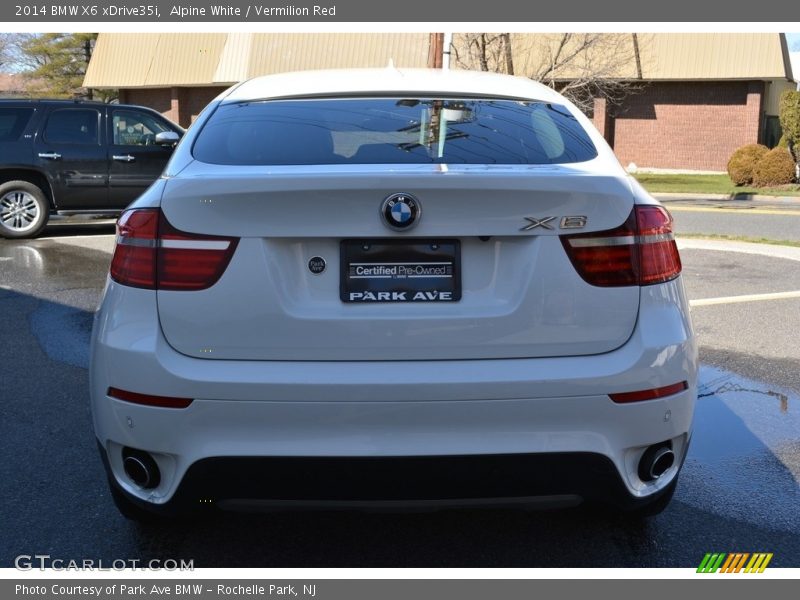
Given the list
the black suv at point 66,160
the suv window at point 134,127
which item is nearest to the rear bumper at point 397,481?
the black suv at point 66,160

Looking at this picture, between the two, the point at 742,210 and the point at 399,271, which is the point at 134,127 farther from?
the point at 742,210

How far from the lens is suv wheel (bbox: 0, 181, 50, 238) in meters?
13.7

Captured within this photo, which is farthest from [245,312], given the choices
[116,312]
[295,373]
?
[116,312]

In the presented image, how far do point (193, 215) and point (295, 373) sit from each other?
603 millimetres

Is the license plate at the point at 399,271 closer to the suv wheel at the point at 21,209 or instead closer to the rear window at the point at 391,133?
the rear window at the point at 391,133

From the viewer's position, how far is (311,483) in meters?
2.99

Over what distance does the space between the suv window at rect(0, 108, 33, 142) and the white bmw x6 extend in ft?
38.7

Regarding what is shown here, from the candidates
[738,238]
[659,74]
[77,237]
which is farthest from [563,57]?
[77,237]

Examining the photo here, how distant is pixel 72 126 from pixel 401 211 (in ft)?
40.2

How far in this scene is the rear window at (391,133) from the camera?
3422mm

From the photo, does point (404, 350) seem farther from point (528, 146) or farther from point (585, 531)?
point (585, 531)

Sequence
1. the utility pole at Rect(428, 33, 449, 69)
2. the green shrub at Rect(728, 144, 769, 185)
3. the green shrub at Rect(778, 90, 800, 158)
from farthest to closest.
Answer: the green shrub at Rect(728, 144, 769, 185), the green shrub at Rect(778, 90, 800, 158), the utility pole at Rect(428, 33, 449, 69)

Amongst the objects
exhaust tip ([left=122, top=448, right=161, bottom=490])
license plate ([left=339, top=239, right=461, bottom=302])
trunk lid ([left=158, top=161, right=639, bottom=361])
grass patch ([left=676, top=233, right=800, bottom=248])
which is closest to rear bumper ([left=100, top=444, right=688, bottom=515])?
exhaust tip ([left=122, top=448, right=161, bottom=490])
